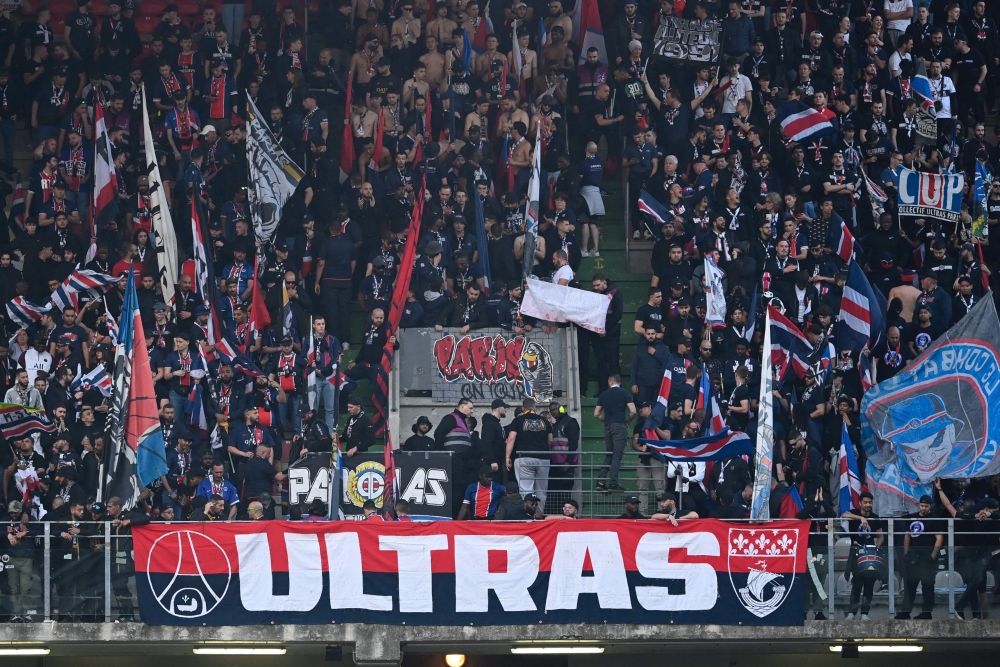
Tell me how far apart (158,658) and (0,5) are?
41.5 feet

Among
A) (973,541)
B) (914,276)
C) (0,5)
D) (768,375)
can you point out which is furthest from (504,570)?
(0,5)

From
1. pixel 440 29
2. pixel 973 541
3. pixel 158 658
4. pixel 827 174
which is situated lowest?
pixel 158 658

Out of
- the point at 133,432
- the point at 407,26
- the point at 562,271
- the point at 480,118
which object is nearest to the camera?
the point at 133,432

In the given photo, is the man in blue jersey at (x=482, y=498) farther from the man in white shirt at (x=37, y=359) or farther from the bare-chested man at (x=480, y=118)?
the bare-chested man at (x=480, y=118)


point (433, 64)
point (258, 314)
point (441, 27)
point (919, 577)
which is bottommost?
point (919, 577)

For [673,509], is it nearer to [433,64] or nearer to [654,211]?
[654,211]

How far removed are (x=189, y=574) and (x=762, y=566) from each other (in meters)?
7.00

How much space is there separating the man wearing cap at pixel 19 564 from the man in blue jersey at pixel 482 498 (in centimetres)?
537

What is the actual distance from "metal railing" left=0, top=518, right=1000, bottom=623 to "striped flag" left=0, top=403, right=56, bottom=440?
7.64 ft

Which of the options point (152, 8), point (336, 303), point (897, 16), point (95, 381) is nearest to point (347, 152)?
point (336, 303)

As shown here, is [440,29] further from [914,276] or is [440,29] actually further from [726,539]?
[726,539]

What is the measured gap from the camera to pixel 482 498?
77.0ft

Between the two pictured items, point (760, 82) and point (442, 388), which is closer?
point (442, 388)

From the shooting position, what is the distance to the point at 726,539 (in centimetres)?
2230
